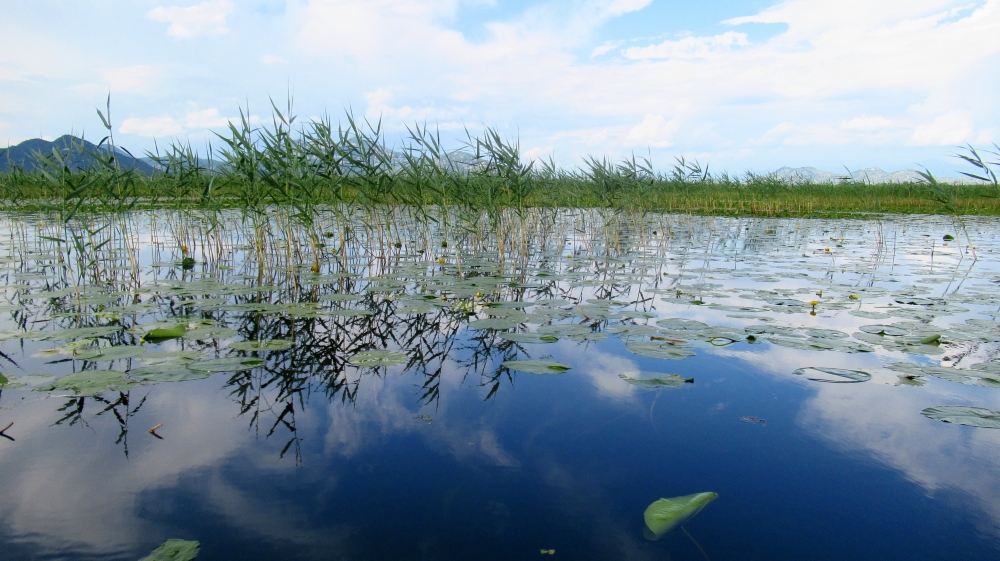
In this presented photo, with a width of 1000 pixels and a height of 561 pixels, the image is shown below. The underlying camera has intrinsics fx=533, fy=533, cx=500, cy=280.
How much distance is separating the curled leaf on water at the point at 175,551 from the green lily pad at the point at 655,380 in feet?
6.55

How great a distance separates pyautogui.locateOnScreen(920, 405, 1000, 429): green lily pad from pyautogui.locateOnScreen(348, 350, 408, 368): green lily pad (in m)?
2.58

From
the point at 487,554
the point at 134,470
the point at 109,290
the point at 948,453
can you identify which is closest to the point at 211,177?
the point at 109,290

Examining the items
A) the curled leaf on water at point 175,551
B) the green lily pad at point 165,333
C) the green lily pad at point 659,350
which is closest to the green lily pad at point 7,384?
the green lily pad at point 165,333

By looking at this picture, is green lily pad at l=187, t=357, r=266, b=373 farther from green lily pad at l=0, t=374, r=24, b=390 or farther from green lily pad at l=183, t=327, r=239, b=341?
green lily pad at l=0, t=374, r=24, b=390

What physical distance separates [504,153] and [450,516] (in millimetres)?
4956

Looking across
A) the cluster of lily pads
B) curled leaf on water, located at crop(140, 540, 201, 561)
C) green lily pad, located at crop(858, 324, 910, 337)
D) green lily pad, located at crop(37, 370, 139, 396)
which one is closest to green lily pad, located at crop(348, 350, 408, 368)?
the cluster of lily pads

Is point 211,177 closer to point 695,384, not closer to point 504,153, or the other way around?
point 504,153

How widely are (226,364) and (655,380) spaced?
2.24m

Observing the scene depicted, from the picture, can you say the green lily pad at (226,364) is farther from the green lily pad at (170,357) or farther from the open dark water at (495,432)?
the green lily pad at (170,357)

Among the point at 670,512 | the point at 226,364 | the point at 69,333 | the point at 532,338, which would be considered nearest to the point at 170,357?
the point at 226,364

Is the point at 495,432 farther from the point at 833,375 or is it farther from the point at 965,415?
the point at 965,415

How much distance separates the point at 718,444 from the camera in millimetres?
2135

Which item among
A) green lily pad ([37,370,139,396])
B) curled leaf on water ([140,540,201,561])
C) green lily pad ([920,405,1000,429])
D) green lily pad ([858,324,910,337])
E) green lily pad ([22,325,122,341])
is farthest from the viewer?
green lily pad ([858,324,910,337])

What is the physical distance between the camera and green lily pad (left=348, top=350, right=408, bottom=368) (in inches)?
116
